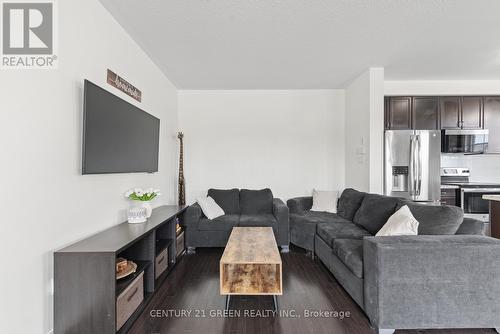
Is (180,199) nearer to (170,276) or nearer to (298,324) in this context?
(170,276)

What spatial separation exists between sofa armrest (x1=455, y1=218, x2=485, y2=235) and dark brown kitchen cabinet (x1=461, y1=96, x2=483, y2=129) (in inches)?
115

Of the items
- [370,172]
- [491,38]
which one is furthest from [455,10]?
[370,172]

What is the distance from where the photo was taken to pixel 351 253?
219 cm

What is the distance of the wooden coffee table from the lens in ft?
6.52

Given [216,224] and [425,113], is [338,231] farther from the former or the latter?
[425,113]

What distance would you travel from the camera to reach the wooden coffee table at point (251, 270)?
1986mm

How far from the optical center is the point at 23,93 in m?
1.47

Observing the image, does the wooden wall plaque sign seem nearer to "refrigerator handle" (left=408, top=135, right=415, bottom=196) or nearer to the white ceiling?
the white ceiling

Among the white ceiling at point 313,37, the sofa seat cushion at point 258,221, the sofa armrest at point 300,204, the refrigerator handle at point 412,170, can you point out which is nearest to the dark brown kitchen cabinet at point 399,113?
the white ceiling at point 313,37

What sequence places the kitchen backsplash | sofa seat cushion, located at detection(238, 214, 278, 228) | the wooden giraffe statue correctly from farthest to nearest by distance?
the kitchen backsplash → the wooden giraffe statue → sofa seat cushion, located at detection(238, 214, 278, 228)

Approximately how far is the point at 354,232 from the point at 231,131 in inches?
109

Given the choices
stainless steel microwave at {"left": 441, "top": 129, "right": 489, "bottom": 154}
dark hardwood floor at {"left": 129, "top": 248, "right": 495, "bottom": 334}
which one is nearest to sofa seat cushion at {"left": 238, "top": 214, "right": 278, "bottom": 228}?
dark hardwood floor at {"left": 129, "top": 248, "right": 495, "bottom": 334}

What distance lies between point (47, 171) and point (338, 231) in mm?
2829
